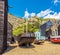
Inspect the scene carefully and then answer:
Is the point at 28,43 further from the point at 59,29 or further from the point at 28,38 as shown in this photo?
the point at 59,29

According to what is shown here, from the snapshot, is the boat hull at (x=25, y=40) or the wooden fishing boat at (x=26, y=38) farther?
the boat hull at (x=25, y=40)

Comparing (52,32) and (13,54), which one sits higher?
(52,32)

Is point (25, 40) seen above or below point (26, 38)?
below

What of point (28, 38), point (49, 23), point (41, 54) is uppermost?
point (49, 23)

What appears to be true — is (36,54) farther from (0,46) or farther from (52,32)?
(52,32)

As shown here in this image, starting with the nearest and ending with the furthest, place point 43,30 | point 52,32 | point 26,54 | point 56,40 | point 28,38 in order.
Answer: point 26,54, point 28,38, point 56,40, point 52,32, point 43,30

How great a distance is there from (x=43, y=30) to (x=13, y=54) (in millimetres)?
46974

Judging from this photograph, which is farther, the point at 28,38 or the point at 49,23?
the point at 49,23

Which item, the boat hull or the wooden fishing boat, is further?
the boat hull

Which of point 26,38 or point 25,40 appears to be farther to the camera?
point 25,40

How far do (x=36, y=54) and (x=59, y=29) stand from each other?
30.3m

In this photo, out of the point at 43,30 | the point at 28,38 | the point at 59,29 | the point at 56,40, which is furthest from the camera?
the point at 43,30

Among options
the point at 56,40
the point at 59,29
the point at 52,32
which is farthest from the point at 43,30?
the point at 56,40

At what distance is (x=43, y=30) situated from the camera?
229ft
